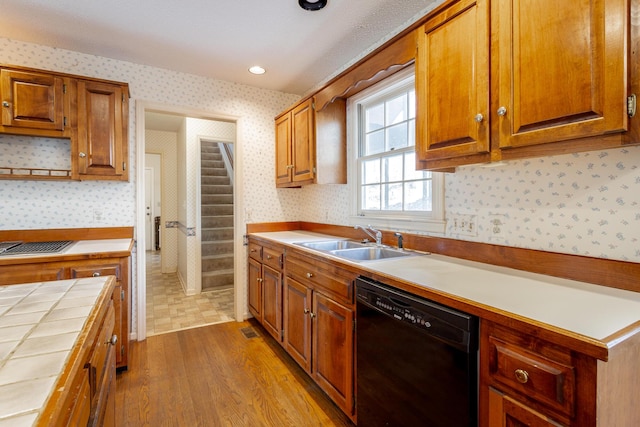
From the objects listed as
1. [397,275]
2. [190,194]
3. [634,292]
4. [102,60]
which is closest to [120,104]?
[102,60]

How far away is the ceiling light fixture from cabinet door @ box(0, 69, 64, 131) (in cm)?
187

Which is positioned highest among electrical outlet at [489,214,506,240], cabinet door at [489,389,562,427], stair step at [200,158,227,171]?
stair step at [200,158,227,171]

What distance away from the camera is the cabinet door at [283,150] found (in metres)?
3.10

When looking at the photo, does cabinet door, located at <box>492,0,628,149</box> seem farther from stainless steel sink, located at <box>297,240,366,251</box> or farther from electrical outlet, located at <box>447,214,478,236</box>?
stainless steel sink, located at <box>297,240,366,251</box>

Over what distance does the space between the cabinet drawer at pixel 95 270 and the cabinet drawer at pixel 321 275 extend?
3.91ft

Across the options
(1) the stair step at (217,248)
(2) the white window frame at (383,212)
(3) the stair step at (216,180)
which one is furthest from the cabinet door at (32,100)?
(3) the stair step at (216,180)

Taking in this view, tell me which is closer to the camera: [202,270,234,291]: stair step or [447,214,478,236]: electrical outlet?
[447,214,478,236]: electrical outlet

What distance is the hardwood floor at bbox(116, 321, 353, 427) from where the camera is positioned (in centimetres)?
185

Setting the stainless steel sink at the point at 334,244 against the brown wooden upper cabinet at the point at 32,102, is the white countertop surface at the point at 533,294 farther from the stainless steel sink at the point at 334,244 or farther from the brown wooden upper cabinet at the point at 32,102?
the brown wooden upper cabinet at the point at 32,102

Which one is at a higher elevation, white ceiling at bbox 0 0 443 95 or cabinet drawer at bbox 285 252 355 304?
white ceiling at bbox 0 0 443 95

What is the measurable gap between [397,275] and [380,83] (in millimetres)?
1617

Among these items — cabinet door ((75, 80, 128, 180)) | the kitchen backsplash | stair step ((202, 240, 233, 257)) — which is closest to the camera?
the kitchen backsplash

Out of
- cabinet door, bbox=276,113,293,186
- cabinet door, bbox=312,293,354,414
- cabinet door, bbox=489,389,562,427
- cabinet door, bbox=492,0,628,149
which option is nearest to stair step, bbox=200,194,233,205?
cabinet door, bbox=276,113,293,186

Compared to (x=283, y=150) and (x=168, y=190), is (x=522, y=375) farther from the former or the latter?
(x=168, y=190)
